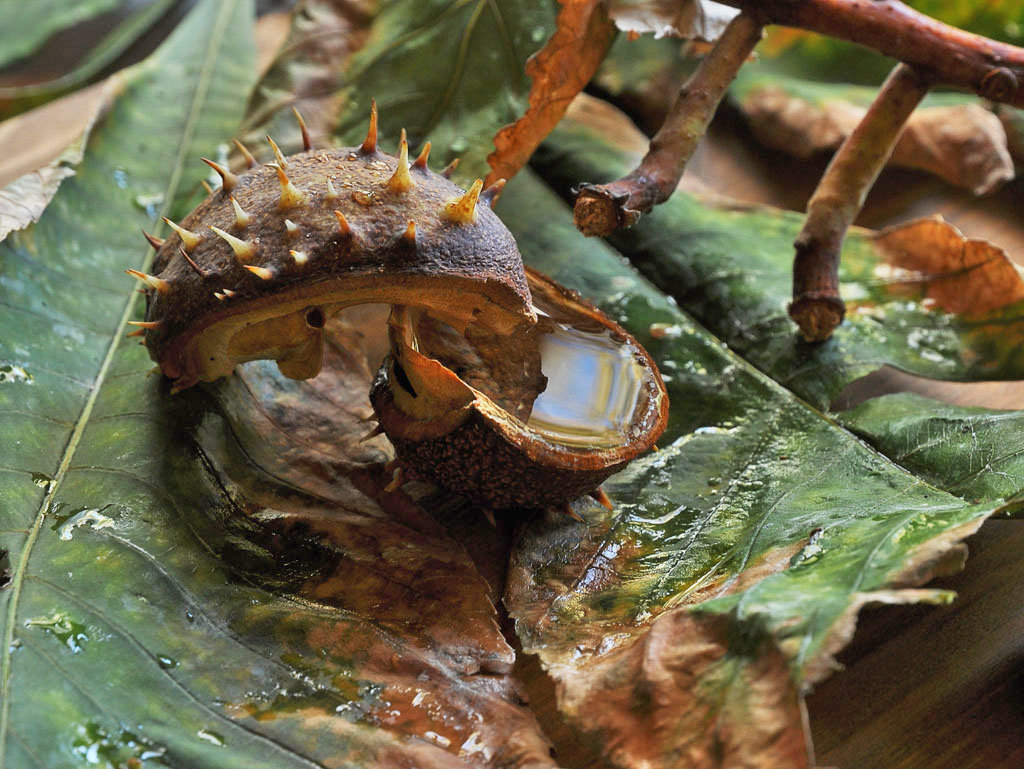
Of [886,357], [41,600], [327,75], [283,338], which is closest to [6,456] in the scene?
[41,600]

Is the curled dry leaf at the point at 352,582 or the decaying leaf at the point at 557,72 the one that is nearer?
the curled dry leaf at the point at 352,582

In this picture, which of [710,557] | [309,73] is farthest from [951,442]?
[309,73]

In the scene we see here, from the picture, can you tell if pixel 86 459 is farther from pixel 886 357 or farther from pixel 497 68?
pixel 886 357

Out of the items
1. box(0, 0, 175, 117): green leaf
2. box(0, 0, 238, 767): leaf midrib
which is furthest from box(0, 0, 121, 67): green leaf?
box(0, 0, 238, 767): leaf midrib

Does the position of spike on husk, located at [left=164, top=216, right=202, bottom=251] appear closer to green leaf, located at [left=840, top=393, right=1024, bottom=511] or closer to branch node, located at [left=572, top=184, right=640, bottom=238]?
branch node, located at [left=572, top=184, right=640, bottom=238]

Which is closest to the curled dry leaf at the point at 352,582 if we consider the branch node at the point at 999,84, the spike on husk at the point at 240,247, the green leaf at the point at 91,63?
the spike on husk at the point at 240,247

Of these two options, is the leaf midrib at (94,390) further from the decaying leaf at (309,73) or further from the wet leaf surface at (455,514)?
the decaying leaf at (309,73)

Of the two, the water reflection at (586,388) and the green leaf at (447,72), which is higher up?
the green leaf at (447,72)
